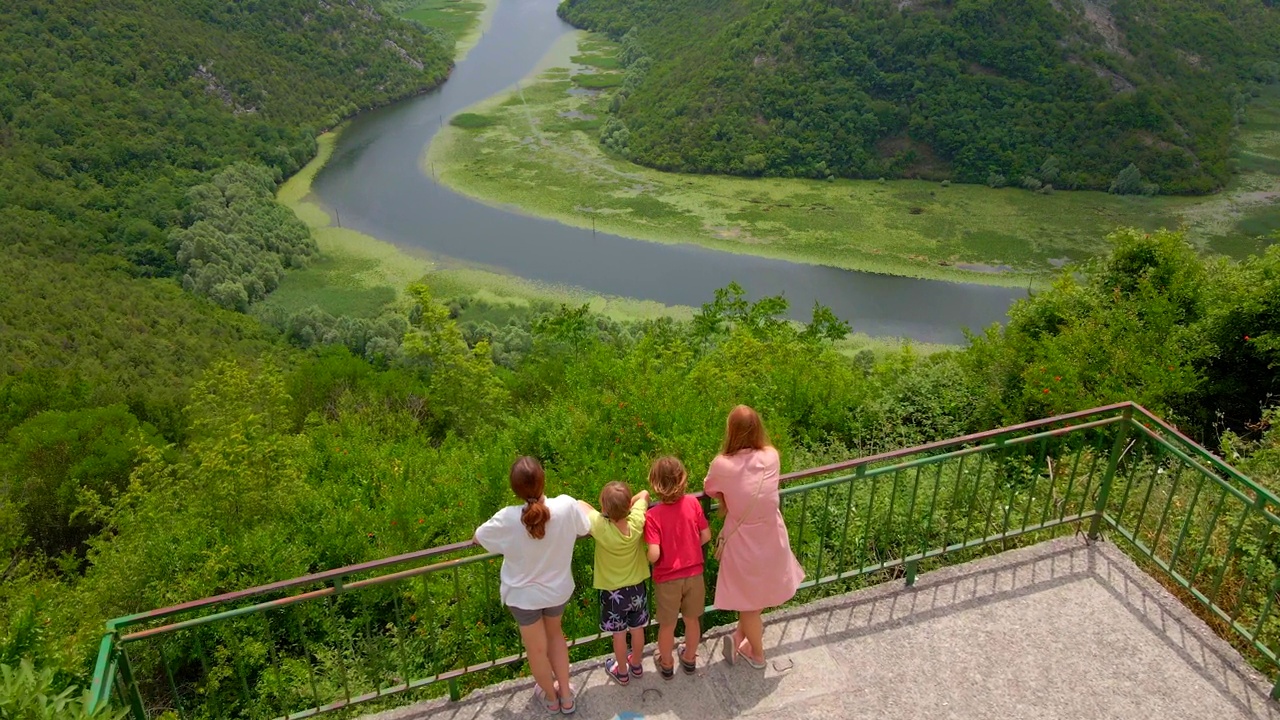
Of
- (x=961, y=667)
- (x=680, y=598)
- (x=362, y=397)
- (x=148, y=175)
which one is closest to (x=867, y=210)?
(x=362, y=397)

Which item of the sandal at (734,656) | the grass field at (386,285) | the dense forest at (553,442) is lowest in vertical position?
the grass field at (386,285)

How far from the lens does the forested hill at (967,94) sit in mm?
40312

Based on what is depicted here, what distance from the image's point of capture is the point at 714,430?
8.23 meters

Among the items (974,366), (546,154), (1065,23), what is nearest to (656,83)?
(546,154)

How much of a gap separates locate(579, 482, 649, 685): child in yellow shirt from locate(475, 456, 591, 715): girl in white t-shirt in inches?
4.8

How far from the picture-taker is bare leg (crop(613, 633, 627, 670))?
171 inches

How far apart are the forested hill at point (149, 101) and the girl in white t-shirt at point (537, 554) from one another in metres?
36.5

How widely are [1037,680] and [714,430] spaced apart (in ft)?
13.4

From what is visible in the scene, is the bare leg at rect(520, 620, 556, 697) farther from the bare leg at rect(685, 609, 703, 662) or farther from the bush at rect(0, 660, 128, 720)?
the bush at rect(0, 660, 128, 720)

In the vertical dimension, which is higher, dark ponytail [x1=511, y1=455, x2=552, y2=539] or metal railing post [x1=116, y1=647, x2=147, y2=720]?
dark ponytail [x1=511, y1=455, x2=552, y2=539]

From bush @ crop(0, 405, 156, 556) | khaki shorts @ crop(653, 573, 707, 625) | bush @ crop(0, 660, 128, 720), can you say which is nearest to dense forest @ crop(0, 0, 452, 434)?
bush @ crop(0, 405, 156, 556)

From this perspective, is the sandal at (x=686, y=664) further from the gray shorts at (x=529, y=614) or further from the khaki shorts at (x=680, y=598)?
the gray shorts at (x=529, y=614)

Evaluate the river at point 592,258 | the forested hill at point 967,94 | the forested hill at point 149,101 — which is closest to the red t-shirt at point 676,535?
the river at point 592,258

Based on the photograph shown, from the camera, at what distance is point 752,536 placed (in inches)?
167
